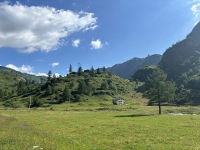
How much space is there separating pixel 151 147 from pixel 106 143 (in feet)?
18.7


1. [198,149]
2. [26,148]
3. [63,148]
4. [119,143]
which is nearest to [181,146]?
[198,149]

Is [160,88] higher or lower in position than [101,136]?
higher

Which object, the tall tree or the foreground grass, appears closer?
the foreground grass

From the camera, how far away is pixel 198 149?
21062 millimetres

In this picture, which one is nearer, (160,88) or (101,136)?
(101,136)

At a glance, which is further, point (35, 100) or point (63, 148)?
point (35, 100)

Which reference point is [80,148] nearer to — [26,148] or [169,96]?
[26,148]

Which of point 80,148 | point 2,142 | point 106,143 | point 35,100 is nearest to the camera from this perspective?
point 80,148

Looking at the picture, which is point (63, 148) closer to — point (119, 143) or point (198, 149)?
point (119, 143)

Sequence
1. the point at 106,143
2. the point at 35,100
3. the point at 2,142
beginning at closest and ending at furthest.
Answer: the point at 2,142, the point at 106,143, the point at 35,100

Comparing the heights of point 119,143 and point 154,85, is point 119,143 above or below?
below

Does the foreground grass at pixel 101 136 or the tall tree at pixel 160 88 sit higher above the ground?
the tall tree at pixel 160 88

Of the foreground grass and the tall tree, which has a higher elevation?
the tall tree

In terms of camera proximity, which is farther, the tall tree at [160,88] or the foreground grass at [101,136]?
the tall tree at [160,88]
